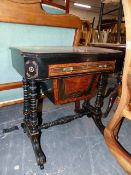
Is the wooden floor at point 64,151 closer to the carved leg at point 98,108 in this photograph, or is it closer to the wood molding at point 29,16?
the carved leg at point 98,108

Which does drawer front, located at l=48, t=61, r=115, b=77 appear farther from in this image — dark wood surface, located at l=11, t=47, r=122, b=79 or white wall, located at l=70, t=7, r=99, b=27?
white wall, located at l=70, t=7, r=99, b=27

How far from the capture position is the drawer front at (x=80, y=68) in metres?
1.10

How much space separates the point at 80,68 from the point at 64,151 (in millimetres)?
758

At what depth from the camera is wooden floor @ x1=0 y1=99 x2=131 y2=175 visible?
4.03ft

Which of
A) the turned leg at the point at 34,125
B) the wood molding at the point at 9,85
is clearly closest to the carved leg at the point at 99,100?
the turned leg at the point at 34,125

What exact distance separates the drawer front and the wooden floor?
0.72m

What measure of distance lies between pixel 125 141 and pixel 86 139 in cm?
39

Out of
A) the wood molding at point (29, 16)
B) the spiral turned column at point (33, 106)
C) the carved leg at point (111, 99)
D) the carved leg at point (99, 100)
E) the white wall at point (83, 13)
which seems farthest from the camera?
the white wall at point (83, 13)

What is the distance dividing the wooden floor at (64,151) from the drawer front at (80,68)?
72 cm

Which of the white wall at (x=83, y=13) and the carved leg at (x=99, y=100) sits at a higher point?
the white wall at (x=83, y=13)

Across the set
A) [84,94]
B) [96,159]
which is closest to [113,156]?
[96,159]

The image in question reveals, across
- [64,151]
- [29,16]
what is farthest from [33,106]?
[29,16]

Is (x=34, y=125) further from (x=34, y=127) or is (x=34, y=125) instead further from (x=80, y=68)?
(x=80, y=68)

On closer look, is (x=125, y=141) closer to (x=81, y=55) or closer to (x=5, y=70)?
(x=81, y=55)
